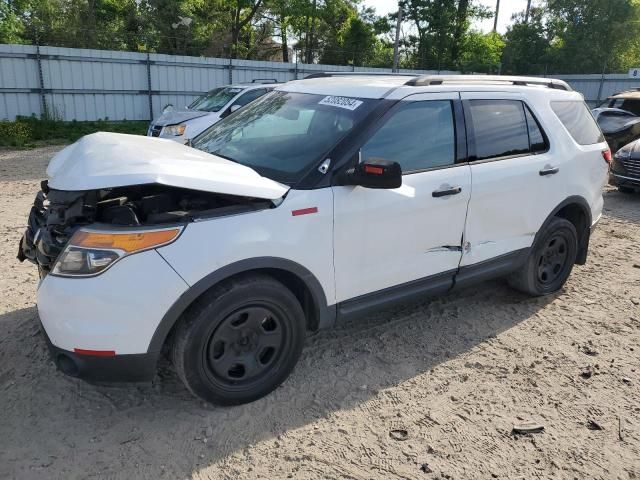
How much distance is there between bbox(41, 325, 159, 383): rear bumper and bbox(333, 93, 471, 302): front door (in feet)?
3.87

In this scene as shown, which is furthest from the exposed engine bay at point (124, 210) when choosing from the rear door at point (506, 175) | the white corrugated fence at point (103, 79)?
the white corrugated fence at point (103, 79)

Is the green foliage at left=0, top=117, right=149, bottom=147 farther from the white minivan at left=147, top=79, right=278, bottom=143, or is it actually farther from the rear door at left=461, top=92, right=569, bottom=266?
the rear door at left=461, top=92, right=569, bottom=266

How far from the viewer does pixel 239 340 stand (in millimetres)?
2908

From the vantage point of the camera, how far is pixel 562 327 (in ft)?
13.6

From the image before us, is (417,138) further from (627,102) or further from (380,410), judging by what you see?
(627,102)

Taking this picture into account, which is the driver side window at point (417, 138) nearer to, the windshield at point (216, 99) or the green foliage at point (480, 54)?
the windshield at point (216, 99)

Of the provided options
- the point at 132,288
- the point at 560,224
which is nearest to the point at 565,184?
the point at 560,224

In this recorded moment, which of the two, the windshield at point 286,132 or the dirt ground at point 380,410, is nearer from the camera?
the dirt ground at point 380,410

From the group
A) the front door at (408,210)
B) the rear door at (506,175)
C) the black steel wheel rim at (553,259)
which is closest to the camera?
the front door at (408,210)

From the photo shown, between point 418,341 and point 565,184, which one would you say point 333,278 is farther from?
point 565,184

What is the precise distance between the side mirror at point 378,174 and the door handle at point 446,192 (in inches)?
23.1

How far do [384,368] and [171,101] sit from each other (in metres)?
17.0

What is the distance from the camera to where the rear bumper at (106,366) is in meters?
2.55

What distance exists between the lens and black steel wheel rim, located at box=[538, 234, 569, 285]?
4508mm
